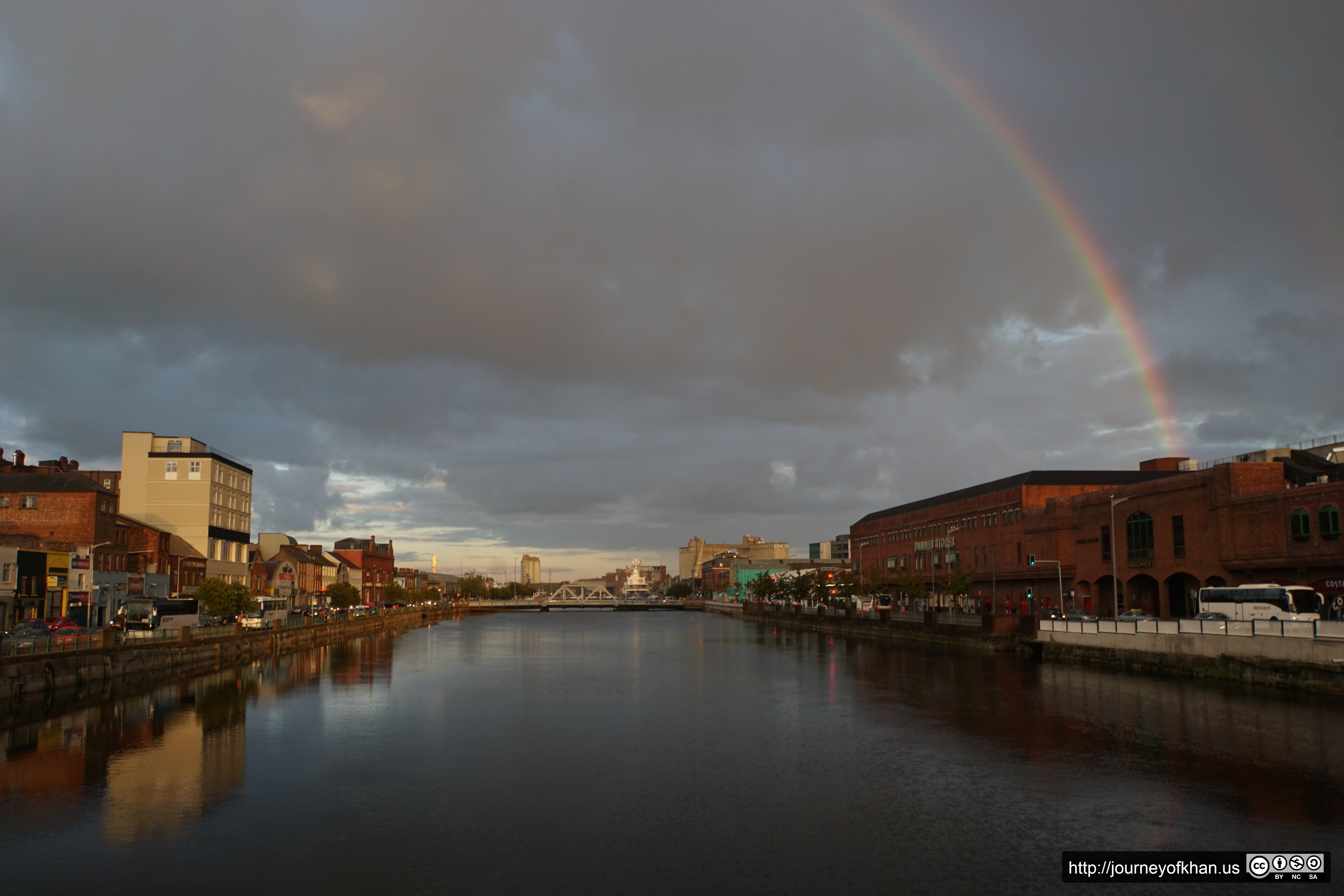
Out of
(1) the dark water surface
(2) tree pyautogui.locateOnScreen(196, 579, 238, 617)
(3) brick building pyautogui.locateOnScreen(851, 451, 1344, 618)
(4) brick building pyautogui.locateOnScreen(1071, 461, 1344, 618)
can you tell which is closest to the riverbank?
(1) the dark water surface

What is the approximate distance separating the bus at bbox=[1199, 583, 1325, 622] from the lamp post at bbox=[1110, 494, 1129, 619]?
827 cm

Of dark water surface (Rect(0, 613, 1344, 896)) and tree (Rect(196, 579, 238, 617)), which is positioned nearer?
dark water surface (Rect(0, 613, 1344, 896))

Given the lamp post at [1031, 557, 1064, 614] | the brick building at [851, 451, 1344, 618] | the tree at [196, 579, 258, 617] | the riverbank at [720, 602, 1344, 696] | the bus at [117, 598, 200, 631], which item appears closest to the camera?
the riverbank at [720, 602, 1344, 696]

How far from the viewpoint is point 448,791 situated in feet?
86.8

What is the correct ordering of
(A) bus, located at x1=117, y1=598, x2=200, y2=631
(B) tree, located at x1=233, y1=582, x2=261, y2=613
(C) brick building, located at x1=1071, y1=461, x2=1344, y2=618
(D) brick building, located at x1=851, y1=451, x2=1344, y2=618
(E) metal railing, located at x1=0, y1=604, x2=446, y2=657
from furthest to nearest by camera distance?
(B) tree, located at x1=233, y1=582, x2=261, y2=613 < (A) bus, located at x1=117, y1=598, x2=200, y2=631 < (D) brick building, located at x1=851, y1=451, x2=1344, y2=618 < (C) brick building, located at x1=1071, y1=461, x2=1344, y2=618 < (E) metal railing, located at x1=0, y1=604, x2=446, y2=657

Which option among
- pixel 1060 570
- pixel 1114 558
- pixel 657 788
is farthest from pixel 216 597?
pixel 1060 570

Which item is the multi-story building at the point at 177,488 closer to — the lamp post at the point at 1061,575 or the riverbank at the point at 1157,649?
the riverbank at the point at 1157,649

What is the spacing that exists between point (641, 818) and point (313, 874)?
8.35 meters

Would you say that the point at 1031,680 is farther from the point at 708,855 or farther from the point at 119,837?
the point at 119,837

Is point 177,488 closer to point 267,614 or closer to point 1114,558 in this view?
point 267,614

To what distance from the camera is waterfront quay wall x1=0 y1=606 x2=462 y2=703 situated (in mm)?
44531

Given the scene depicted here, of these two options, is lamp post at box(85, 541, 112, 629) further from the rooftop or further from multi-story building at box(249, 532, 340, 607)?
the rooftop

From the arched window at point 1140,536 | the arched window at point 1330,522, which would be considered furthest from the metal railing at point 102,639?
the arched window at point 1140,536

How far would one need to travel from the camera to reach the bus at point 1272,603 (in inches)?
2212
